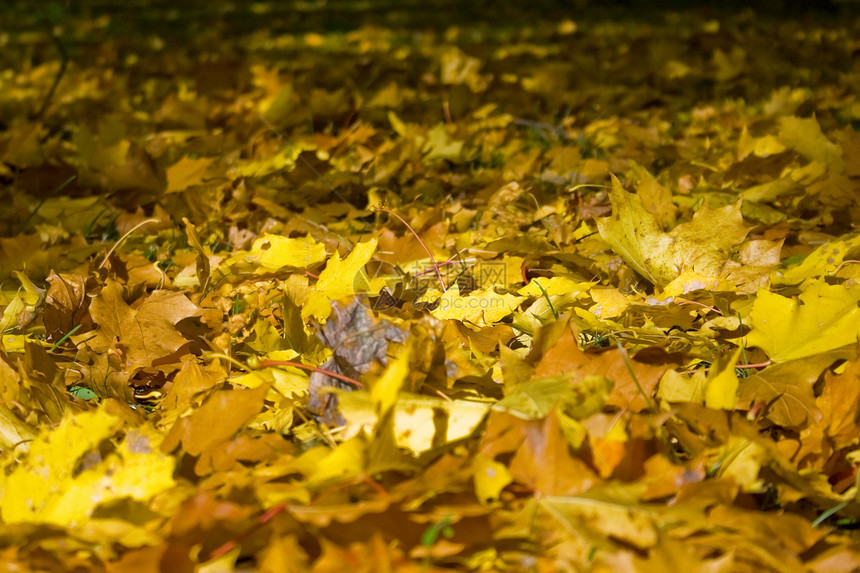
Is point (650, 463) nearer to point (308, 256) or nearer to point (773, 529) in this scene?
point (773, 529)

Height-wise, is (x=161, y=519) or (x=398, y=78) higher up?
(x=161, y=519)

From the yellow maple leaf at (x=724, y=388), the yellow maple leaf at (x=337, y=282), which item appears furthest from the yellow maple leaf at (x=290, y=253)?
the yellow maple leaf at (x=724, y=388)

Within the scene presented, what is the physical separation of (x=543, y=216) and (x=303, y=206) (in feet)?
1.95

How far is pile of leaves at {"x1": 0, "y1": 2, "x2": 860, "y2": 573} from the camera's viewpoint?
732 millimetres

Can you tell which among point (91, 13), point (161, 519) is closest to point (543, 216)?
point (161, 519)

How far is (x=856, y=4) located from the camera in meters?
7.12

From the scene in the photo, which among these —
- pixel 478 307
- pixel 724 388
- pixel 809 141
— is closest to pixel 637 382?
pixel 724 388

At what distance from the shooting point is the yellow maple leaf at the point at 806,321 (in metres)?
1.00

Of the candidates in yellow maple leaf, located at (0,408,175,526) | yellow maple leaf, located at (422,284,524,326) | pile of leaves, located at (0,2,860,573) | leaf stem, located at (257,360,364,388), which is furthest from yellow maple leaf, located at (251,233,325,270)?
yellow maple leaf, located at (0,408,175,526)

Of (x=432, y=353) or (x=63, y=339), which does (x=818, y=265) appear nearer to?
(x=432, y=353)

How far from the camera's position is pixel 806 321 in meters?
1.02

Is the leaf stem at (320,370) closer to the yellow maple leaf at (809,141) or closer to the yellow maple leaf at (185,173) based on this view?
the yellow maple leaf at (185,173)

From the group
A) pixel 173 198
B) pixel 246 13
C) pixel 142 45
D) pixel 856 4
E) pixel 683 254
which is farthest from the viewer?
pixel 246 13

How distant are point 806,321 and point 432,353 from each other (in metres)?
0.49
